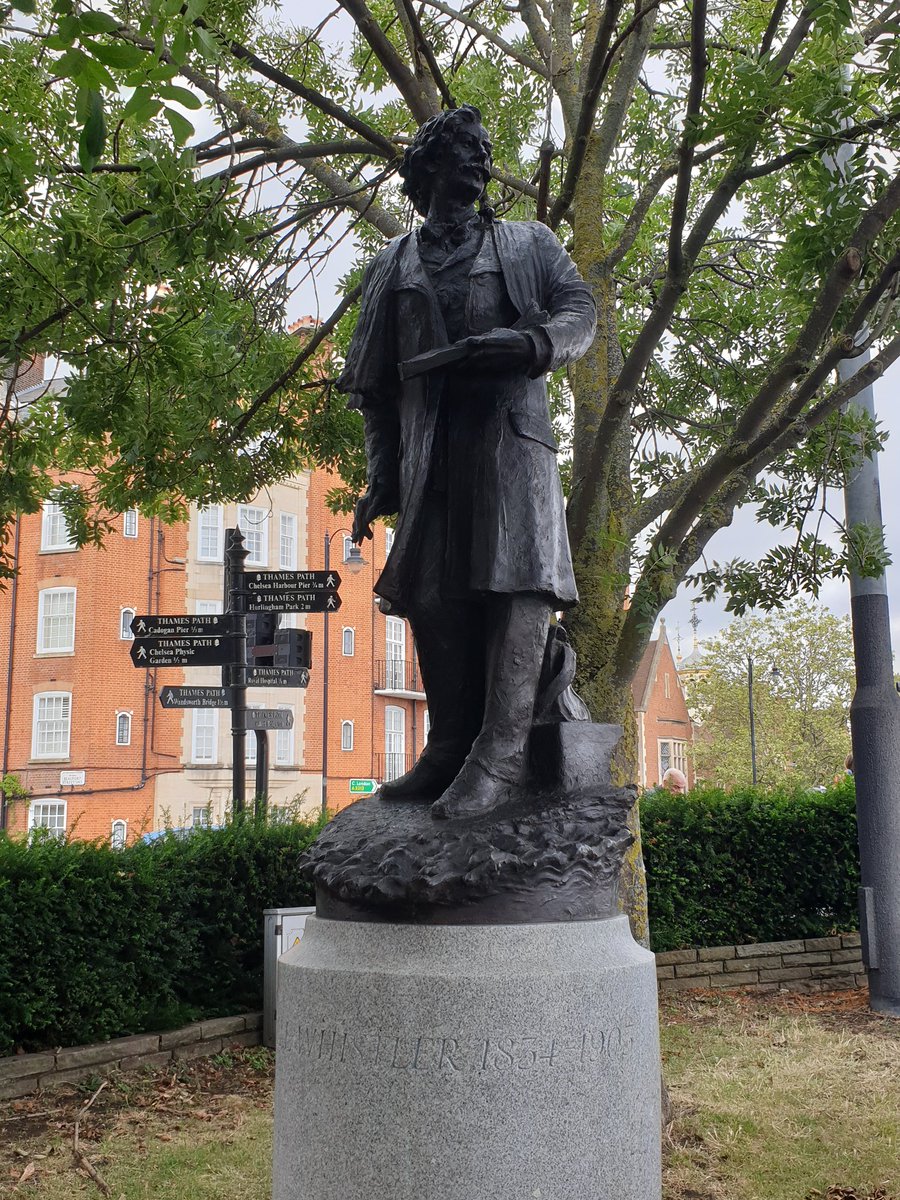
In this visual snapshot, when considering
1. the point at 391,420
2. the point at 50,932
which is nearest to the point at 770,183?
the point at 391,420

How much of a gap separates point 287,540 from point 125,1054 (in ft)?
83.7

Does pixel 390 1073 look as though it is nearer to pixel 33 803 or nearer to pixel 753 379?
pixel 753 379

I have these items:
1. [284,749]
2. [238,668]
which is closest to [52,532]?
[284,749]

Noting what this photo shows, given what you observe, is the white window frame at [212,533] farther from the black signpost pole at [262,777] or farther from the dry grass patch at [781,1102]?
the dry grass patch at [781,1102]

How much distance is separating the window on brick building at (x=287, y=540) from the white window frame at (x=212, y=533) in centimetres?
164

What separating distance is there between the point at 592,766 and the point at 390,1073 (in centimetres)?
124

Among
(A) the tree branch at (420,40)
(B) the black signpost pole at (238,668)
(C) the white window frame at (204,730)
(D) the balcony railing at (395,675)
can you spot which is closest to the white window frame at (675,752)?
(D) the balcony railing at (395,675)

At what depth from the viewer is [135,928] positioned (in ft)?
24.9

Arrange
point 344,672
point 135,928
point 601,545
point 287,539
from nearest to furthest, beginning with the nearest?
point 601,545 → point 135,928 → point 287,539 → point 344,672

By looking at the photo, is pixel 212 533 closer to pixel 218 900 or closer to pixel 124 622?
pixel 124 622

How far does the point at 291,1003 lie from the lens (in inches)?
133

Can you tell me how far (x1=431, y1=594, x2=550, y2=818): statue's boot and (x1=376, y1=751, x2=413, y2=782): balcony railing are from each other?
1192 inches

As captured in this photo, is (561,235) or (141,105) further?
(561,235)

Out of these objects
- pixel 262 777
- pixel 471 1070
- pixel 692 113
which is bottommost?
pixel 471 1070
